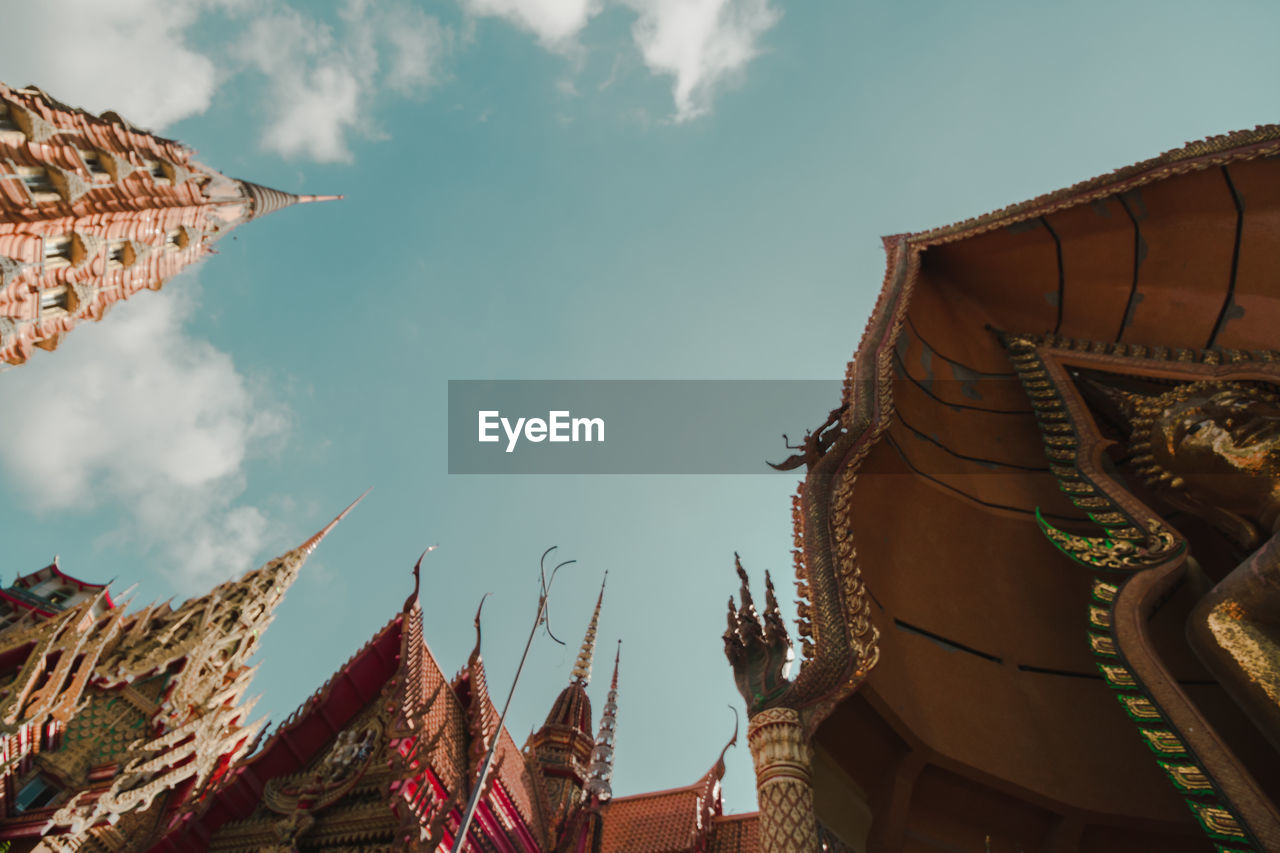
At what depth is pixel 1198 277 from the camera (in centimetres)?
836

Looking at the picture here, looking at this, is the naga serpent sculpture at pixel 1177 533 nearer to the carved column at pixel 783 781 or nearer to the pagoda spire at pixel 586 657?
the carved column at pixel 783 781

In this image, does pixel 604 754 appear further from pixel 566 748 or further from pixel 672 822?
pixel 672 822

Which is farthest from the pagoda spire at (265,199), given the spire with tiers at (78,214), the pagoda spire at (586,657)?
the pagoda spire at (586,657)

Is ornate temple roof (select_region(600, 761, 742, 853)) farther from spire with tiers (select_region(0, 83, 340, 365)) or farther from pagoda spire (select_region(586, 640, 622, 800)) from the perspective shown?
spire with tiers (select_region(0, 83, 340, 365))

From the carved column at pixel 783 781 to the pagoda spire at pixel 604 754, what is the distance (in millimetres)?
9839

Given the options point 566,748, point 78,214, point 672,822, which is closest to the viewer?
point 672,822

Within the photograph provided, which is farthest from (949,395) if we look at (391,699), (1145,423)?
(391,699)

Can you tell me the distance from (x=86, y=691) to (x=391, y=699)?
7.94 m

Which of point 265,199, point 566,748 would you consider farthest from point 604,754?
point 265,199

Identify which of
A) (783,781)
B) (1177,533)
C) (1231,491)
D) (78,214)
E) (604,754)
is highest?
(78,214)

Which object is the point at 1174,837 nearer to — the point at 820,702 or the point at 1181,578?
the point at 1181,578

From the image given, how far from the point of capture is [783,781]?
3.80m

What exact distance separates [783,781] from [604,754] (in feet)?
43.0

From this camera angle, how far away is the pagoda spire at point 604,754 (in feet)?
47.1
